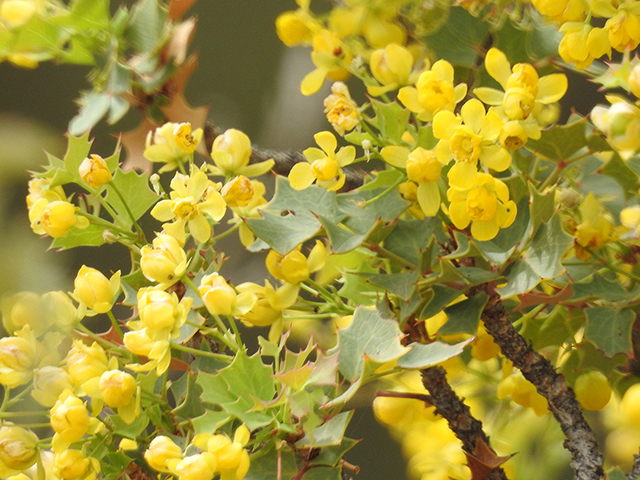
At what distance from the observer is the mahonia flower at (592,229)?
34cm

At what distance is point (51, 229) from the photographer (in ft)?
1.10

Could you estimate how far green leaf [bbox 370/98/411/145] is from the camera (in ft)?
1.13

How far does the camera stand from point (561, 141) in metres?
0.32

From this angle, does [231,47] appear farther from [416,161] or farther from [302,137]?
[416,161]

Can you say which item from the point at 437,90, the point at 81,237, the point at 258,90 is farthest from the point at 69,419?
the point at 258,90

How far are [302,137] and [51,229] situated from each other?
55 cm

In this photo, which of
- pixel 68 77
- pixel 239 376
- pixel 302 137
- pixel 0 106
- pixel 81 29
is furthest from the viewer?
pixel 302 137

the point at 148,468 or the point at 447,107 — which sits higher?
the point at 447,107

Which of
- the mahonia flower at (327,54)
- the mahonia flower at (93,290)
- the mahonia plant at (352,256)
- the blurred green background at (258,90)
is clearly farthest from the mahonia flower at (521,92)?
the blurred green background at (258,90)

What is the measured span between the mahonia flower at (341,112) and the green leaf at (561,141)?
91 millimetres

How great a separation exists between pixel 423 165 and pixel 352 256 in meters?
0.10

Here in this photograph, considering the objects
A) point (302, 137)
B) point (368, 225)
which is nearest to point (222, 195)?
point (368, 225)

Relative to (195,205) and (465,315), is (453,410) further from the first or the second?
(195,205)

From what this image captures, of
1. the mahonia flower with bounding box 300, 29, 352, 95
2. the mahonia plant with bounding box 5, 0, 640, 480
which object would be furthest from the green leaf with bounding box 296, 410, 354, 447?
the mahonia flower with bounding box 300, 29, 352, 95
